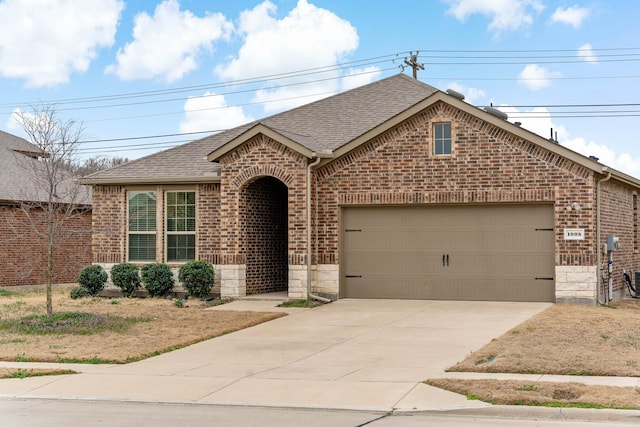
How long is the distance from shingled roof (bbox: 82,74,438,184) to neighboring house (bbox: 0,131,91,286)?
456cm

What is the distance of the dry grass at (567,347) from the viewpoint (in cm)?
1161

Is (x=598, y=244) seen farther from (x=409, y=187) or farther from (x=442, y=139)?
(x=409, y=187)

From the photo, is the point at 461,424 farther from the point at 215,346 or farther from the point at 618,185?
the point at 618,185

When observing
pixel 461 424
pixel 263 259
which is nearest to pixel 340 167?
pixel 263 259

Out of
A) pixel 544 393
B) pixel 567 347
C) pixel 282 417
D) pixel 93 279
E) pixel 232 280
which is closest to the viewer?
pixel 282 417

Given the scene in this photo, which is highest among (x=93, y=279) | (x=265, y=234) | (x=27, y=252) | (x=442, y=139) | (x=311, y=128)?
(x=311, y=128)

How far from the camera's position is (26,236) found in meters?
29.4

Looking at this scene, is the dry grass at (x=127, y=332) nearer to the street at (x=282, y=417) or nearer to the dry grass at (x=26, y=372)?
the dry grass at (x=26, y=372)

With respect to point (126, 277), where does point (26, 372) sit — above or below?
below

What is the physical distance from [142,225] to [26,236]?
26.4ft

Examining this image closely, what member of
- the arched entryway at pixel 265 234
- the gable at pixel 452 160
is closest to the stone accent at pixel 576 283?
the gable at pixel 452 160

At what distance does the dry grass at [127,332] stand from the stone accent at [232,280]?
879 mm

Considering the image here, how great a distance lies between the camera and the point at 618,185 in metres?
22.4

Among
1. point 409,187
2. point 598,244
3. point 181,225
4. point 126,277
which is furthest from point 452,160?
point 126,277
